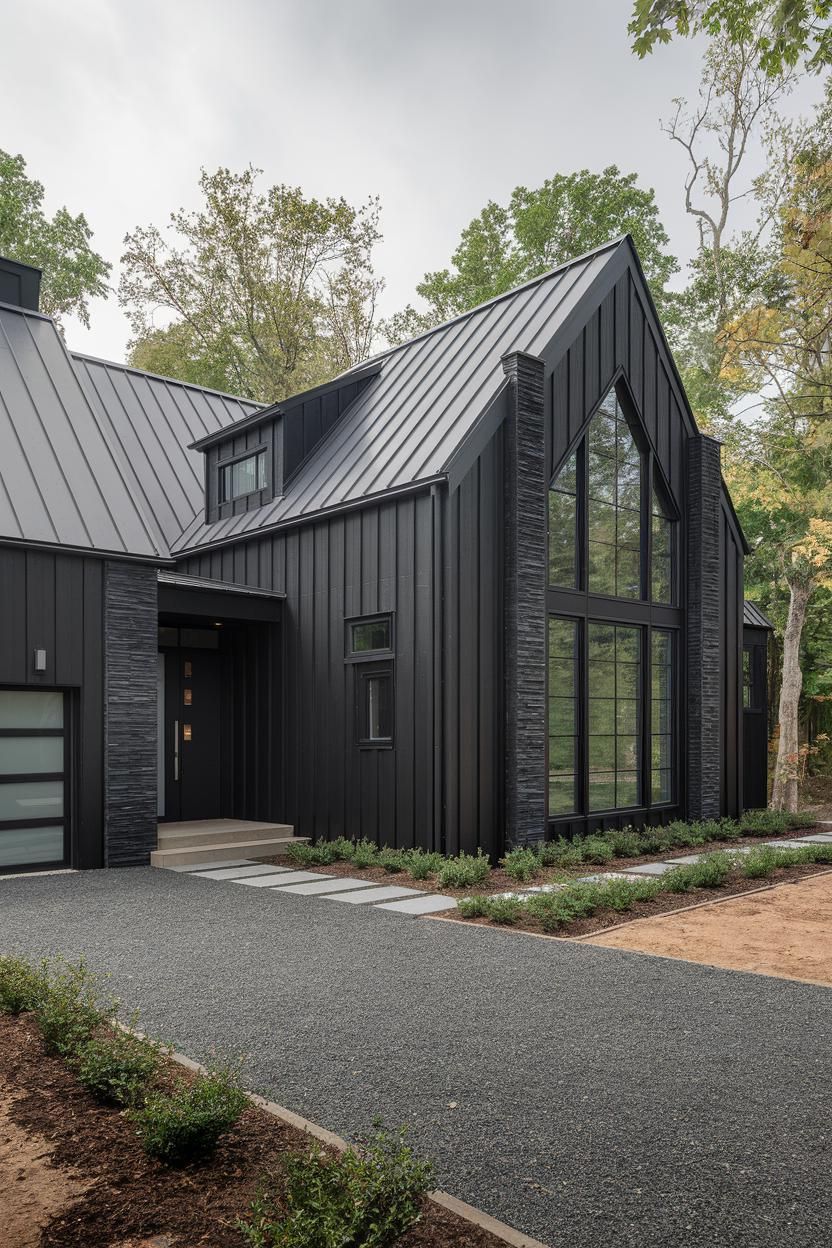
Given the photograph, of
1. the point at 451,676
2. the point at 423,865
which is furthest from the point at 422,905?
the point at 451,676

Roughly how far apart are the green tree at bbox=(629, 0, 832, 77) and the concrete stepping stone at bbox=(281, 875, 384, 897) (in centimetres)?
694

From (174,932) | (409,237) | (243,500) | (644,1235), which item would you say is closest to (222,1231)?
(644,1235)

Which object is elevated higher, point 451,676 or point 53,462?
point 53,462

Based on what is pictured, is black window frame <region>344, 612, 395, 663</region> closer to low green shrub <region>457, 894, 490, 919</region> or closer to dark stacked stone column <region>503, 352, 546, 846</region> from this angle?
dark stacked stone column <region>503, 352, 546, 846</region>

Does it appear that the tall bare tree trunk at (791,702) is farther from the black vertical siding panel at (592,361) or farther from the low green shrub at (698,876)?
the low green shrub at (698,876)

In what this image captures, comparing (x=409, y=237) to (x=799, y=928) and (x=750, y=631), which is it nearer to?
(x=750, y=631)

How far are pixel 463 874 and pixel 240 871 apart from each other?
2794mm

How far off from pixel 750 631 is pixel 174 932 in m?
12.9

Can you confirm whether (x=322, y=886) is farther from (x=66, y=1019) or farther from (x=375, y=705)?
(x=66, y=1019)

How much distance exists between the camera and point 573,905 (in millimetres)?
6996

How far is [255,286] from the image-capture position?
23.4 m

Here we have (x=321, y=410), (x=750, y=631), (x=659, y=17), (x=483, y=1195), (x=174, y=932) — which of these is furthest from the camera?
(x=750, y=631)

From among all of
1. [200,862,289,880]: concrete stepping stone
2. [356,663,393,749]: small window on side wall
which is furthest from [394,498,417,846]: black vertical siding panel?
[200,862,289,880]: concrete stepping stone

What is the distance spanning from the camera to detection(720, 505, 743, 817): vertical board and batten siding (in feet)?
43.5
